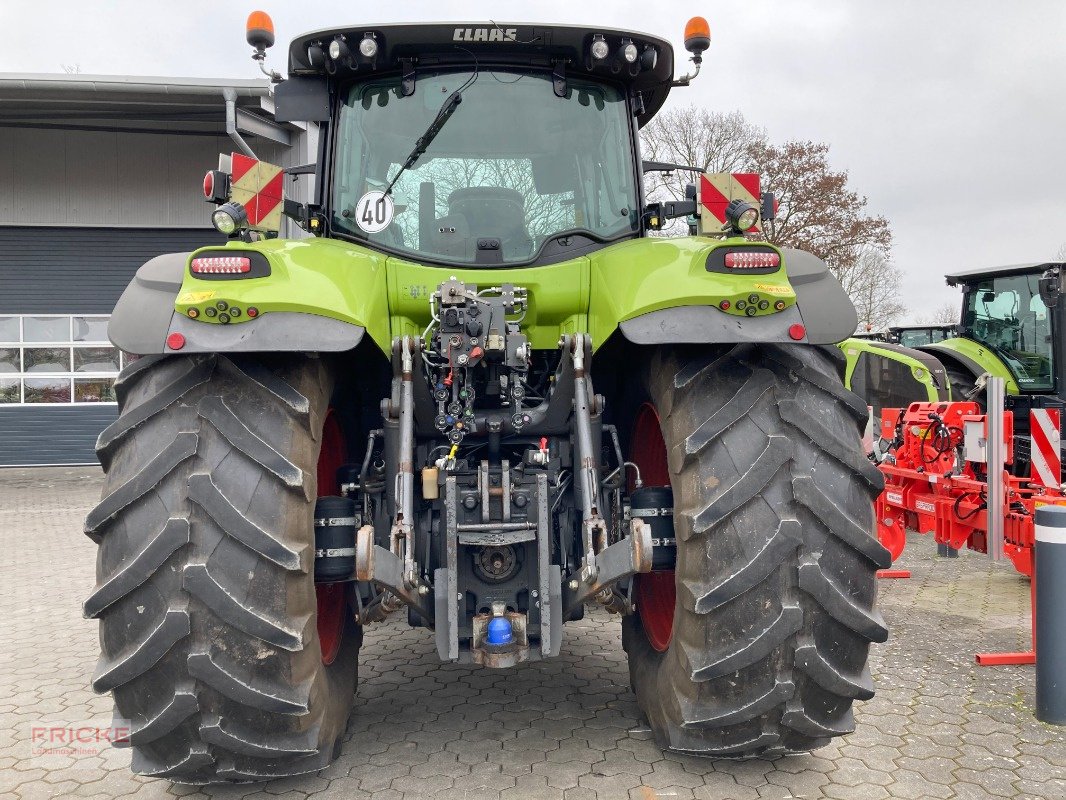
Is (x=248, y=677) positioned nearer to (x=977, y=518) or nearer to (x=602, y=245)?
(x=602, y=245)

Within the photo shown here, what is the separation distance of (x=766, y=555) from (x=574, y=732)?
55.1 inches

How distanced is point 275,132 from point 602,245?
37.5ft

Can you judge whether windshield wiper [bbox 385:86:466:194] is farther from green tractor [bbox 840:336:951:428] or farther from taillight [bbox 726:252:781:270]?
green tractor [bbox 840:336:951:428]

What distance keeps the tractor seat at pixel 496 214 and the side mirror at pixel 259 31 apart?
1.08 meters

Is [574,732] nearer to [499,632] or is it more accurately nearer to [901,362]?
[499,632]

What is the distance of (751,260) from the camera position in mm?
2693

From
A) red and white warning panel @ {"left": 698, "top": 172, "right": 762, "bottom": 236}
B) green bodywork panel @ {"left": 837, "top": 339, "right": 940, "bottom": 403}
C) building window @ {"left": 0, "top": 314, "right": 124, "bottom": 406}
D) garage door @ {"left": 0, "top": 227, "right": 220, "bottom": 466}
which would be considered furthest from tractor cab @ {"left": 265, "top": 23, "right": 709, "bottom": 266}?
building window @ {"left": 0, "top": 314, "right": 124, "bottom": 406}

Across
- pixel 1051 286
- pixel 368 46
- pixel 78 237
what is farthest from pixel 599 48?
pixel 78 237

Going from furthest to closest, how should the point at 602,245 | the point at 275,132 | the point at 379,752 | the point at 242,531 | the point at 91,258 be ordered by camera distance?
the point at 91,258, the point at 275,132, the point at 602,245, the point at 379,752, the point at 242,531

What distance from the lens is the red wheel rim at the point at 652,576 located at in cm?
343

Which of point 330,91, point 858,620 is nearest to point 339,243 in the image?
point 330,91

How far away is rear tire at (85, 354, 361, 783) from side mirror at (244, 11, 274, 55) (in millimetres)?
1716

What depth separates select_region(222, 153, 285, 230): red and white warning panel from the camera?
343 cm

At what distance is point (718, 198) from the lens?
3713 mm
